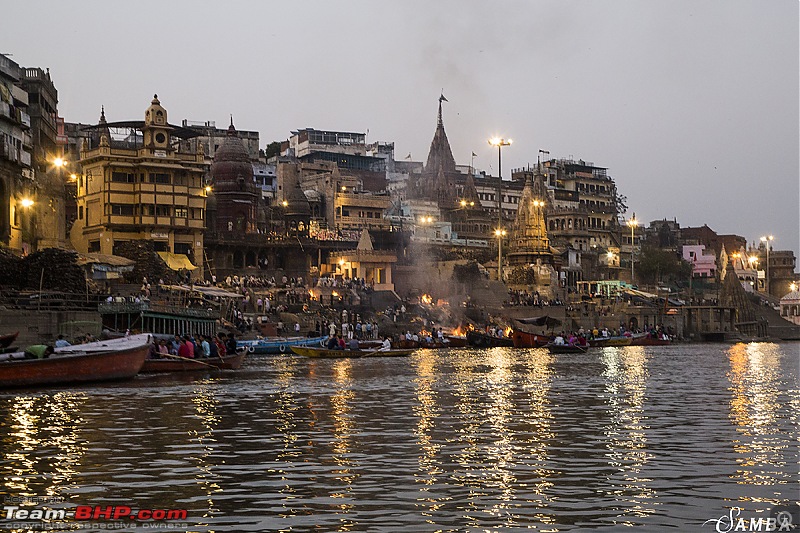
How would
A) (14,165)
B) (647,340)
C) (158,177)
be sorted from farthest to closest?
(647,340), (158,177), (14,165)

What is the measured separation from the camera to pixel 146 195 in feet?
227

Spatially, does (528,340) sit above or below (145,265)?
below

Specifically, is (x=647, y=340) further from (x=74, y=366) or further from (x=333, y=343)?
(x=74, y=366)

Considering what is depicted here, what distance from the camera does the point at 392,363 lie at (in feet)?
150

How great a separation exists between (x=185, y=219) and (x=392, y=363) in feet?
98.8

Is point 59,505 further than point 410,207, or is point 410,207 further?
point 410,207

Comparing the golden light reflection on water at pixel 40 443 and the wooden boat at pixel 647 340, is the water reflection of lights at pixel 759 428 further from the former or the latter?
the wooden boat at pixel 647 340

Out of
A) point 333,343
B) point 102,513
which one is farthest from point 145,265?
point 102,513

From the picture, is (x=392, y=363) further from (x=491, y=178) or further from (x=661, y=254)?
(x=491, y=178)

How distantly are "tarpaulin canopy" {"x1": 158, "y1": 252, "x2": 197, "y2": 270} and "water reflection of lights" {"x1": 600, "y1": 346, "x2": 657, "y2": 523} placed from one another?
132 ft

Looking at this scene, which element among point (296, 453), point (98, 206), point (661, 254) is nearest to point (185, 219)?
point (98, 206)

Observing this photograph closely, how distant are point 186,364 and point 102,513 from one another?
969 inches

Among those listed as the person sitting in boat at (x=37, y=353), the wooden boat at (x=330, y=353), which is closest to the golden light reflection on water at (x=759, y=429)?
the person sitting in boat at (x=37, y=353)

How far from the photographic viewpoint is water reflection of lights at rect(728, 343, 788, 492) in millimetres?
14156
